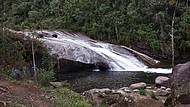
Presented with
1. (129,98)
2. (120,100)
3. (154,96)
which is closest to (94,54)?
(154,96)

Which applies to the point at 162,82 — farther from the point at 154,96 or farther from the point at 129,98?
the point at 129,98

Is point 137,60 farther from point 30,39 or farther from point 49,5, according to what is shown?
point 49,5

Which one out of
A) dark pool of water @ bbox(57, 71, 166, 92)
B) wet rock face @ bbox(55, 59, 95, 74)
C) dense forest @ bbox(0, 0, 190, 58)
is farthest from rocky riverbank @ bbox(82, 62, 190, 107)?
dense forest @ bbox(0, 0, 190, 58)

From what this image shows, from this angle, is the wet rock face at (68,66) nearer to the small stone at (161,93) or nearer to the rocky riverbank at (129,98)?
the rocky riverbank at (129,98)

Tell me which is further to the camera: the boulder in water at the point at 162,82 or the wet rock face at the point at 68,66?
the wet rock face at the point at 68,66

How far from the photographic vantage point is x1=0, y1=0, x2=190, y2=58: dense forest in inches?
1599

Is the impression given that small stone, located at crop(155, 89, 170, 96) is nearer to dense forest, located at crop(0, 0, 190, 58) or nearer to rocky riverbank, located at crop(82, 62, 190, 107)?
rocky riverbank, located at crop(82, 62, 190, 107)

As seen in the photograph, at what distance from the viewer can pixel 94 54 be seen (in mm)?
35125

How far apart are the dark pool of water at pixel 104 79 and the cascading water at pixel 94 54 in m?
1.82

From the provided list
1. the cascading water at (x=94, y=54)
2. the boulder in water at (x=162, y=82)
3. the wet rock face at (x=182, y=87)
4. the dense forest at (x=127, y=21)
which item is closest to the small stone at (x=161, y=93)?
the wet rock face at (x=182, y=87)

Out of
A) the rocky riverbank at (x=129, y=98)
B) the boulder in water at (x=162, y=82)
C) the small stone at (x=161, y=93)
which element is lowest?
the boulder in water at (x=162, y=82)

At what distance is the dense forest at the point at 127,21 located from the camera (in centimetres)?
4062

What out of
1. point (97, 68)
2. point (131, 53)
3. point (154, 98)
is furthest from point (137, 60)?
point (154, 98)

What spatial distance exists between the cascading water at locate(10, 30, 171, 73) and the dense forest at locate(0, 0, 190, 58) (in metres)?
4.49
